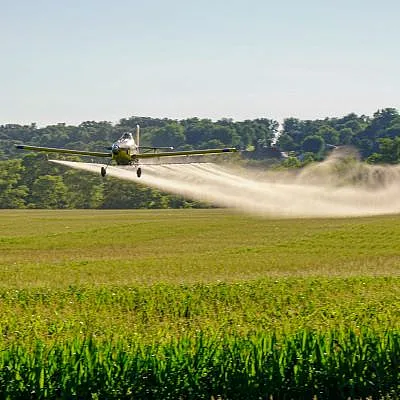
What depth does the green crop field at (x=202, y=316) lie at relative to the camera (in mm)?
19203

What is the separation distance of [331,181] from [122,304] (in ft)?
179

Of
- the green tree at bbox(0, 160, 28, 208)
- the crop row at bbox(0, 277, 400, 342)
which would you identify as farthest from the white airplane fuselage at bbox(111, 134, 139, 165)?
the green tree at bbox(0, 160, 28, 208)

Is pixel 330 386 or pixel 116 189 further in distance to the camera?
pixel 116 189

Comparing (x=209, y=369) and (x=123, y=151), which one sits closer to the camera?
(x=209, y=369)

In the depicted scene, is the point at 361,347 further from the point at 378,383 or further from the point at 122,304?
the point at 122,304

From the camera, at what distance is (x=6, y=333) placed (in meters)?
27.8

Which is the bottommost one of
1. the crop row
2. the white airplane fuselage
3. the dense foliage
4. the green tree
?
the green tree

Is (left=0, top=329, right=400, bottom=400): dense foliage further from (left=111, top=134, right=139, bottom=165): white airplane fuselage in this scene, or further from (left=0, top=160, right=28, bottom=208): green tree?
(left=0, top=160, right=28, bottom=208): green tree

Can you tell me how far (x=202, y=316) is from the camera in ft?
107

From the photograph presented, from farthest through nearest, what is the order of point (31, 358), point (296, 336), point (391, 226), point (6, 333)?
1. point (391, 226)
2. point (6, 333)
3. point (296, 336)
4. point (31, 358)

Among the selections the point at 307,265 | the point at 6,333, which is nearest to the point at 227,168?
the point at 307,265

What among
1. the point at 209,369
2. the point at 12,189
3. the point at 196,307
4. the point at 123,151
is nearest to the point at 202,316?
the point at 196,307

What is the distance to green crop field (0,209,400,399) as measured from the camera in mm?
19203

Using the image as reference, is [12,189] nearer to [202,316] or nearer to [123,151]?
[123,151]
